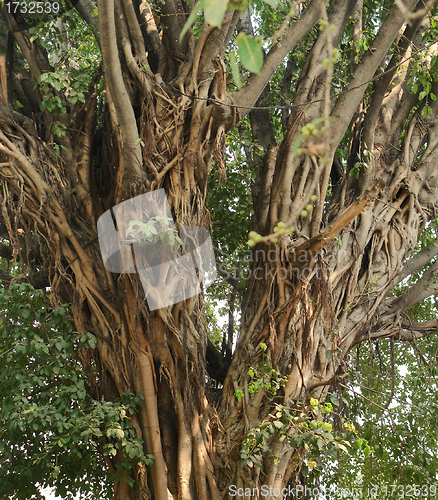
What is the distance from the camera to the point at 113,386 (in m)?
3.02

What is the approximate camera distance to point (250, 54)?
0.93 m

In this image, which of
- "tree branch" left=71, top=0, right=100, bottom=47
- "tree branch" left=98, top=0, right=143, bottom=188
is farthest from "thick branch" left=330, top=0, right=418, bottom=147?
"tree branch" left=71, top=0, right=100, bottom=47

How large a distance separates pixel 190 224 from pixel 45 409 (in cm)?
122

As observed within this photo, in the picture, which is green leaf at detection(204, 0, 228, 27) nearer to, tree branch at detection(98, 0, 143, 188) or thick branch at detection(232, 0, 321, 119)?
tree branch at detection(98, 0, 143, 188)

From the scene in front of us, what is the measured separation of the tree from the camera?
9.14ft

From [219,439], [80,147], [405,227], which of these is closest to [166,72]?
[80,147]

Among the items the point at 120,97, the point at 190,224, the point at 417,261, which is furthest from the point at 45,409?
the point at 417,261

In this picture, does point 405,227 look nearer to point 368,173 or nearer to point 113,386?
point 368,173

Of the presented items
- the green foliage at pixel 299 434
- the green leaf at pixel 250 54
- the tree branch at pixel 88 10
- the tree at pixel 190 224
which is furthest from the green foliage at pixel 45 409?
the green leaf at pixel 250 54

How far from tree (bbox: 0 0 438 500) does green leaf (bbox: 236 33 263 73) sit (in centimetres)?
160

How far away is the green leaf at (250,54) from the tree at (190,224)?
5.24ft

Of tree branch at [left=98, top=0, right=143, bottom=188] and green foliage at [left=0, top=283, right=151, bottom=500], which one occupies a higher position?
tree branch at [left=98, top=0, right=143, bottom=188]

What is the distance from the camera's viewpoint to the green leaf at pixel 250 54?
92 centimetres

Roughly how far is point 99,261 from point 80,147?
74 cm
